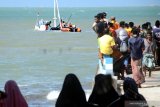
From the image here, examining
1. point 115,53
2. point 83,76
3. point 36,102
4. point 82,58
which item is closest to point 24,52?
point 82,58

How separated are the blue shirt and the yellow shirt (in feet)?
2.20

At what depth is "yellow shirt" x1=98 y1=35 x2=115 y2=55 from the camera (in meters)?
12.1

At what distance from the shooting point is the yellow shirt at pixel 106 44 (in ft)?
39.9

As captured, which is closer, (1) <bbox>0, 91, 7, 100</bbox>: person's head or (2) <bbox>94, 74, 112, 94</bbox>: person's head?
(1) <bbox>0, 91, 7, 100</bbox>: person's head

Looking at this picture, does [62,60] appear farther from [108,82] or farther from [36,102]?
[108,82]

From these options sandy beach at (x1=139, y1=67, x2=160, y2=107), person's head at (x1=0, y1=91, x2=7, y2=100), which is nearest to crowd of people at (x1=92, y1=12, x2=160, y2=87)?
sandy beach at (x1=139, y1=67, x2=160, y2=107)

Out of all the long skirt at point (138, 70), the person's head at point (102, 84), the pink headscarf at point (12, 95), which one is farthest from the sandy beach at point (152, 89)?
the pink headscarf at point (12, 95)

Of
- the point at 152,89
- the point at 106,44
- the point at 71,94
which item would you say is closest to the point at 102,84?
the point at 71,94

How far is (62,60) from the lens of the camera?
26.8 metres

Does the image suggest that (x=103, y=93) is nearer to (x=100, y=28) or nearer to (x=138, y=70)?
(x=100, y=28)

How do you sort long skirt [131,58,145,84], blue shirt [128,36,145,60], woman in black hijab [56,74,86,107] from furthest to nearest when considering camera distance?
long skirt [131,58,145,84] < blue shirt [128,36,145,60] < woman in black hijab [56,74,86,107]

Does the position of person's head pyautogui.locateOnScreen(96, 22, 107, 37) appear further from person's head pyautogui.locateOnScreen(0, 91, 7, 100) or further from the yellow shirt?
person's head pyautogui.locateOnScreen(0, 91, 7, 100)

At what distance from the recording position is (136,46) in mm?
12797

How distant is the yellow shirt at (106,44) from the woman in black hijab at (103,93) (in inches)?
168
